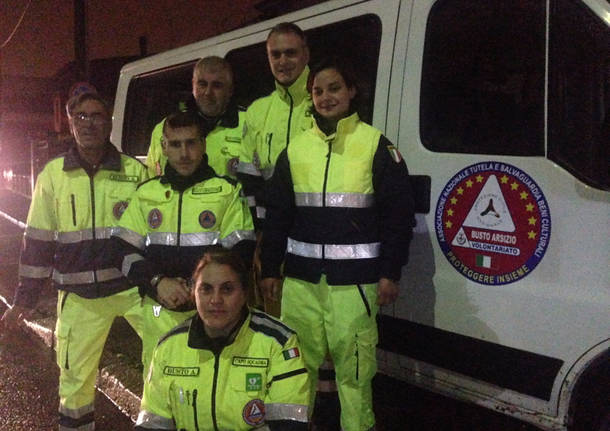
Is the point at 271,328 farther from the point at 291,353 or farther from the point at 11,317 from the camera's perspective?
the point at 11,317

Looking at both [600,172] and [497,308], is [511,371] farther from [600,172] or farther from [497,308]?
[600,172]

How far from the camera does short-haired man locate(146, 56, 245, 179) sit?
3062 mm

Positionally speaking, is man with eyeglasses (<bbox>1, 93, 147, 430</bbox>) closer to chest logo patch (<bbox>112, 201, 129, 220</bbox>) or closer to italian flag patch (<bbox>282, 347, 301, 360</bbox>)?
chest logo patch (<bbox>112, 201, 129, 220</bbox>)

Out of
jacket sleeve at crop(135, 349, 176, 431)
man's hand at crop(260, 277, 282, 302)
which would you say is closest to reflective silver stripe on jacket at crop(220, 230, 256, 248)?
man's hand at crop(260, 277, 282, 302)

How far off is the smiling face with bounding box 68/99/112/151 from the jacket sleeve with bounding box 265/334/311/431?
1.46 m

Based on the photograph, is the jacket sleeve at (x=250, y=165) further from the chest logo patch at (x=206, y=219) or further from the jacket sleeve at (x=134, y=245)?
the jacket sleeve at (x=134, y=245)

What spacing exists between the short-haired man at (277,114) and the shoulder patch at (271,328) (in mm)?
933

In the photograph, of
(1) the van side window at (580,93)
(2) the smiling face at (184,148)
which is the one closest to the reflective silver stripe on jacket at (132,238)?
(2) the smiling face at (184,148)

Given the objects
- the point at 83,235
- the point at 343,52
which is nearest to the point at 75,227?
the point at 83,235

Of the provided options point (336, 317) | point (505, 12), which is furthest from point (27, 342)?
point (505, 12)

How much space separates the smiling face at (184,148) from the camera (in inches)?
97.3

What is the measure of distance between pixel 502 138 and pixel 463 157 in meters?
0.17

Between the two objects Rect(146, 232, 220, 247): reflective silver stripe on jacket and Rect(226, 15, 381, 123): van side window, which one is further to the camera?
Rect(226, 15, 381, 123): van side window

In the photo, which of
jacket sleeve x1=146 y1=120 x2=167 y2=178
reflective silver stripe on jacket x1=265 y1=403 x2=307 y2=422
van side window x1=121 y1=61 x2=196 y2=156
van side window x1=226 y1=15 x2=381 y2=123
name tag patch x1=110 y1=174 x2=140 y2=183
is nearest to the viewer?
reflective silver stripe on jacket x1=265 y1=403 x2=307 y2=422
